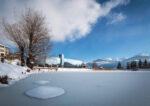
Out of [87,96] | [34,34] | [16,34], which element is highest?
[34,34]

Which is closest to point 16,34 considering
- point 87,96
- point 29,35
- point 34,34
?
point 29,35

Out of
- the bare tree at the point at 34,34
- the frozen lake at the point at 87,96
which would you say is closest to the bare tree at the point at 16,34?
the bare tree at the point at 34,34

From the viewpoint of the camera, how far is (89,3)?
6402mm

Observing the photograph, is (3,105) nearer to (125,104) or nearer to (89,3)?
(125,104)

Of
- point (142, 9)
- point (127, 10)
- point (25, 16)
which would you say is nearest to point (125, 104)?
A: point (142, 9)

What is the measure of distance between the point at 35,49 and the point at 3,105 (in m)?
8.56

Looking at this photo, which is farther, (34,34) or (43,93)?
(34,34)

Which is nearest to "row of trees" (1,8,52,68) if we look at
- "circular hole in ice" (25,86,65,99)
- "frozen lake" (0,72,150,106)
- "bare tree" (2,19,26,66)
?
"bare tree" (2,19,26,66)

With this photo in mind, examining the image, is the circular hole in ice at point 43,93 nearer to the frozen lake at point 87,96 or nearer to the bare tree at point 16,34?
the frozen lake at point 87,96

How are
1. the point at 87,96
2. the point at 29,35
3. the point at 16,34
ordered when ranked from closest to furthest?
1. the point at 87,96
2. the point at 16,34
3. the point at 29,35

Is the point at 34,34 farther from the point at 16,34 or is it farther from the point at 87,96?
the point at 87,96

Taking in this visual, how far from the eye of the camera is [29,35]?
29.4 ft

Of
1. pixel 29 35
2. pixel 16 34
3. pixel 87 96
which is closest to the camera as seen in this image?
pixel 87 96

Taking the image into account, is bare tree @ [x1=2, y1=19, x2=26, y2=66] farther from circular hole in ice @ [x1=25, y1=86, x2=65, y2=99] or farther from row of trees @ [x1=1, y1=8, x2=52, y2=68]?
circular hole in ice @ [x1=25, y1=86, x2=65, y2=99]
